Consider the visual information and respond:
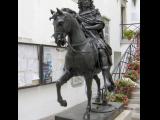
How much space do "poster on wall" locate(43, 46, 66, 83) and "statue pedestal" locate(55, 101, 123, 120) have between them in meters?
1.81

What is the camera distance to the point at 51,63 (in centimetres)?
611

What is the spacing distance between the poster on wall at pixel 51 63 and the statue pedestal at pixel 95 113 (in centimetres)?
181

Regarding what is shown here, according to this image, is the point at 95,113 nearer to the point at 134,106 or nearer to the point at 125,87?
the point at 134,106

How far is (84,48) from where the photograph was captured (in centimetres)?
358

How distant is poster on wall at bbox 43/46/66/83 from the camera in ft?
19.2

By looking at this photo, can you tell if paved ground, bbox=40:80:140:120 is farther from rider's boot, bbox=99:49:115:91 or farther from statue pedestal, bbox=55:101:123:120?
rider's boot, bbox=99:49:115:91

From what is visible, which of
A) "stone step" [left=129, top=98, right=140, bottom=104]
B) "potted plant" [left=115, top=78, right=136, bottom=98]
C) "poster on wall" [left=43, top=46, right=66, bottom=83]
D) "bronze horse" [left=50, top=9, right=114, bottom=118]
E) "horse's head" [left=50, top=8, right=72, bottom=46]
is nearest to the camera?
"horse's head" [left=50, top=8, right=72, bottom=46]

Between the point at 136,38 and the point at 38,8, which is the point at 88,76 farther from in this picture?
the point at 136,38

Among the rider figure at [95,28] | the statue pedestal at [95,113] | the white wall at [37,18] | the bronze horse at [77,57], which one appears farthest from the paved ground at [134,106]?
the bronze horse at [77,57]

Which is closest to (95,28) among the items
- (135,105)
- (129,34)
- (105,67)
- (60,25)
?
(105,67)

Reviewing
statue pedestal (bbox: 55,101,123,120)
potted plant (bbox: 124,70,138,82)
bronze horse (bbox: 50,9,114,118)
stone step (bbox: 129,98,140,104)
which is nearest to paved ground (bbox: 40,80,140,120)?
stone step (bbox: 129,98,140,104)
